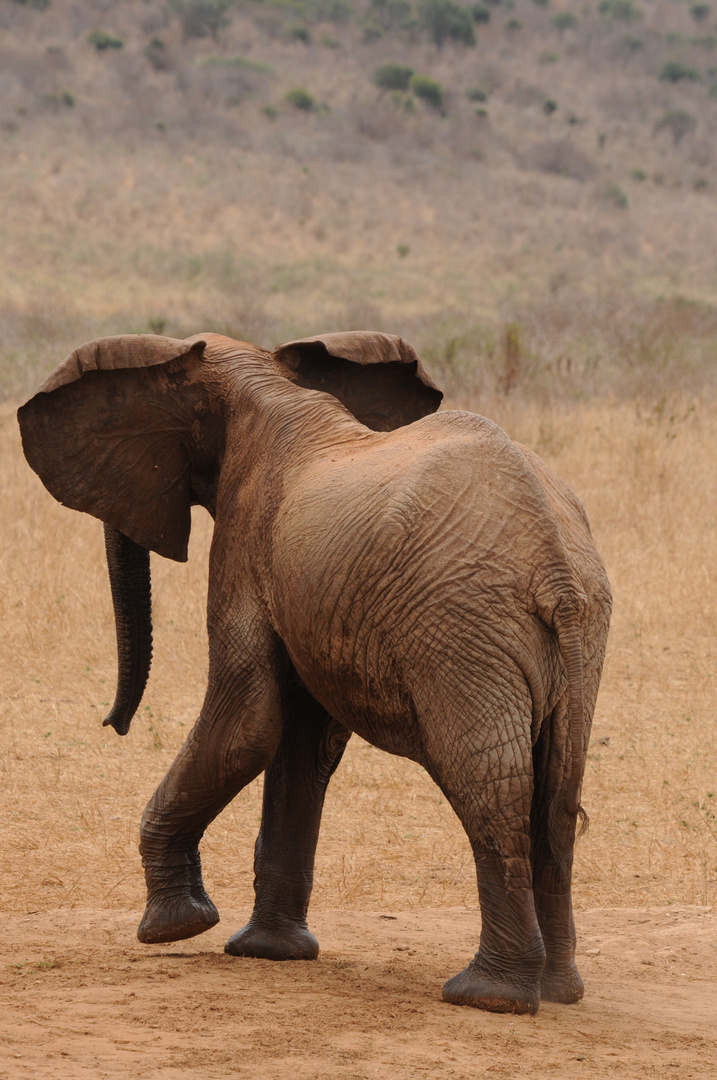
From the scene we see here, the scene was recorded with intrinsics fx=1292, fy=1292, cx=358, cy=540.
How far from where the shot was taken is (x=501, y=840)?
11.5 ft

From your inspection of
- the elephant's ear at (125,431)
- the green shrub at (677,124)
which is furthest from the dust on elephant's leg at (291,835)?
the green shrub at (677,124)

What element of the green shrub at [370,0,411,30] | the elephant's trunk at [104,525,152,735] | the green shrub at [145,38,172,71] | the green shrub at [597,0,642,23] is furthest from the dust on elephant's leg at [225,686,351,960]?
the green shrub at [597,0,642,23]

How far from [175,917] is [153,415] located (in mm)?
1684

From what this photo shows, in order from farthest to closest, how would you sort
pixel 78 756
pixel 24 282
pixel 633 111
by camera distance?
pixel 633 111
pixel 24 282
pixel 78 756

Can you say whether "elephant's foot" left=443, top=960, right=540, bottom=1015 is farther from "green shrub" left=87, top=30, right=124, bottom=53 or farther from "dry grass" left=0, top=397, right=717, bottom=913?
"green shrub" left=87, top=30, right=124, bottom=53

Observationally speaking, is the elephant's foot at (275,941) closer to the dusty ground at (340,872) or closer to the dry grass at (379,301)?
the dusty ground at (340,872)

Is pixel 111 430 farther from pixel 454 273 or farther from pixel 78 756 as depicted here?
pixel 454 273

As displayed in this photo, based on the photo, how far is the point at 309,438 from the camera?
13.7 feet

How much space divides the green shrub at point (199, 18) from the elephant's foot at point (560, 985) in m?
53.9

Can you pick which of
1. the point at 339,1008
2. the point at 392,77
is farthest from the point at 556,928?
the point at 392,77

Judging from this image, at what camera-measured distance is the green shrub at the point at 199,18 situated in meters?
53.1

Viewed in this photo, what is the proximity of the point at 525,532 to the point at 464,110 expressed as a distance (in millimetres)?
50229

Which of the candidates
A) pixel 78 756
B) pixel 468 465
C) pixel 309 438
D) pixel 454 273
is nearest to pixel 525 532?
pixel 468 465

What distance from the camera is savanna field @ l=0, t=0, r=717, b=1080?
378cm
